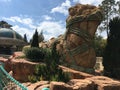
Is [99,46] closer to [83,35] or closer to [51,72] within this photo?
[83,35]

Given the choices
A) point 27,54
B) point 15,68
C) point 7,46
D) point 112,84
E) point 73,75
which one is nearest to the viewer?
point 112,84

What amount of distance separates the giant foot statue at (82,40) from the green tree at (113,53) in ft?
3.56

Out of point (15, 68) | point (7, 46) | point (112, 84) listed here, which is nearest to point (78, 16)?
point (15, 68)

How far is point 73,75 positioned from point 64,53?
2.31 metres

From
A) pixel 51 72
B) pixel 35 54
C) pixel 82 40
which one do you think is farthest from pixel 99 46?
pixel 51 72

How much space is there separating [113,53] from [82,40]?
2324mm

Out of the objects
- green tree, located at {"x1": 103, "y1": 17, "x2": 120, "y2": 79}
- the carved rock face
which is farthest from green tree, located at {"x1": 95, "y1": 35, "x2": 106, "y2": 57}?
the carved rock face

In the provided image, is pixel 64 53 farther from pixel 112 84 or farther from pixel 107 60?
pixel 112 84

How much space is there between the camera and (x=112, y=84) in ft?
36.5

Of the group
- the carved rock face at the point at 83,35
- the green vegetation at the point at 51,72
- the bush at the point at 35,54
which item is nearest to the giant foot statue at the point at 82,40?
the carved rock face at the point at 83,35

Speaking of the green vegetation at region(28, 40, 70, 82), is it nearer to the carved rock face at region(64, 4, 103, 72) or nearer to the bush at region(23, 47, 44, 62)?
the carved rock face at region(64, 4, 103, 72)

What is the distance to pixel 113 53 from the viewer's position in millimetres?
17328

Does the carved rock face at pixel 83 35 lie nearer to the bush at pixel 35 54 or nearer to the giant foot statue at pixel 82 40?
the giant foot statue at pixel 82 40

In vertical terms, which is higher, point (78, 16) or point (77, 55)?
point (78, 16)
